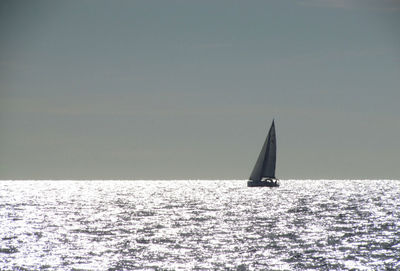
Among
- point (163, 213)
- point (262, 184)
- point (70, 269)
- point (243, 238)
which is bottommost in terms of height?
point (70, 269)

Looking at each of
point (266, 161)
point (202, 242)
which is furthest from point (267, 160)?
point (202, 242)

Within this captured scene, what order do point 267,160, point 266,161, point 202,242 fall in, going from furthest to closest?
point 266,161 < point 267,160 < point 202,242

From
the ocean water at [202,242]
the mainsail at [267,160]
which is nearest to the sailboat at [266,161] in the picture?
the mainsail at [267,160]

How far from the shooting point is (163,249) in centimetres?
6419

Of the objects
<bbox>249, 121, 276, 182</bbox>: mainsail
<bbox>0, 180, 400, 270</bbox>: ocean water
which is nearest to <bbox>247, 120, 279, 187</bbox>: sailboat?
<bbox>249, 121, 276, 182</bbox>: mainsail

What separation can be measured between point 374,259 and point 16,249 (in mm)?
31249

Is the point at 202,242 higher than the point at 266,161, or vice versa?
the point at 266,161

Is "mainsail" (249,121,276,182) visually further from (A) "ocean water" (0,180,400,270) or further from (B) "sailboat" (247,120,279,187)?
(A) "ocean water" (0,180,400,270)

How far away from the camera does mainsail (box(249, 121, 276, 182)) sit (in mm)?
158000

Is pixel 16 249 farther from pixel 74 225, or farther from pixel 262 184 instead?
pixel 262 184

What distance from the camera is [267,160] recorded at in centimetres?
16125

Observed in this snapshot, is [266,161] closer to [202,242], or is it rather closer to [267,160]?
[267,160]

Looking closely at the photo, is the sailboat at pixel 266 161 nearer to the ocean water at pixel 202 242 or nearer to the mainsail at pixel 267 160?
the mainsail at pixel 267 160

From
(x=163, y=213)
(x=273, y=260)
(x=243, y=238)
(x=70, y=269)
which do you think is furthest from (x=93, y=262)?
(x=163, y=213)
